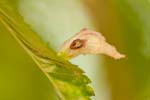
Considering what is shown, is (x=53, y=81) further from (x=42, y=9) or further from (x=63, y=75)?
(x=42, y=9)

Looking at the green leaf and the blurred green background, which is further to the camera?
the blurred green background

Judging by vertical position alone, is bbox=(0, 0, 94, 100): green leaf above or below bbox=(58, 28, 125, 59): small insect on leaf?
below

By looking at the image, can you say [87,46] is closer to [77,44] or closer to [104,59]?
[77,44]

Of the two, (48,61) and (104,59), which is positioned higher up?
(104,59)

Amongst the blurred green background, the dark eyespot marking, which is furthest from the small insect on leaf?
the blurred green background

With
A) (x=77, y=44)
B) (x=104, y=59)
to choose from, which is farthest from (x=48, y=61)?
(x=104, y=59)

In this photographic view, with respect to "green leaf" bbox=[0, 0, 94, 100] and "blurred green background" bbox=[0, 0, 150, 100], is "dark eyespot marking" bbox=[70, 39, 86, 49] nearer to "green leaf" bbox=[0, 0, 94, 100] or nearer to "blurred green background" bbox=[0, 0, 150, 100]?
"green leaf" bbox=[0, 0, 94, 100]

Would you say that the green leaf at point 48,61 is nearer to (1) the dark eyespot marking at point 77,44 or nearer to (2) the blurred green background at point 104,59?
(1) the dark eyespot marking at point 77,44

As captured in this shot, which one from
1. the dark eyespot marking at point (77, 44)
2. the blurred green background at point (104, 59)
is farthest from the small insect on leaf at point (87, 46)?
the blurred green background at point (104, 59)
